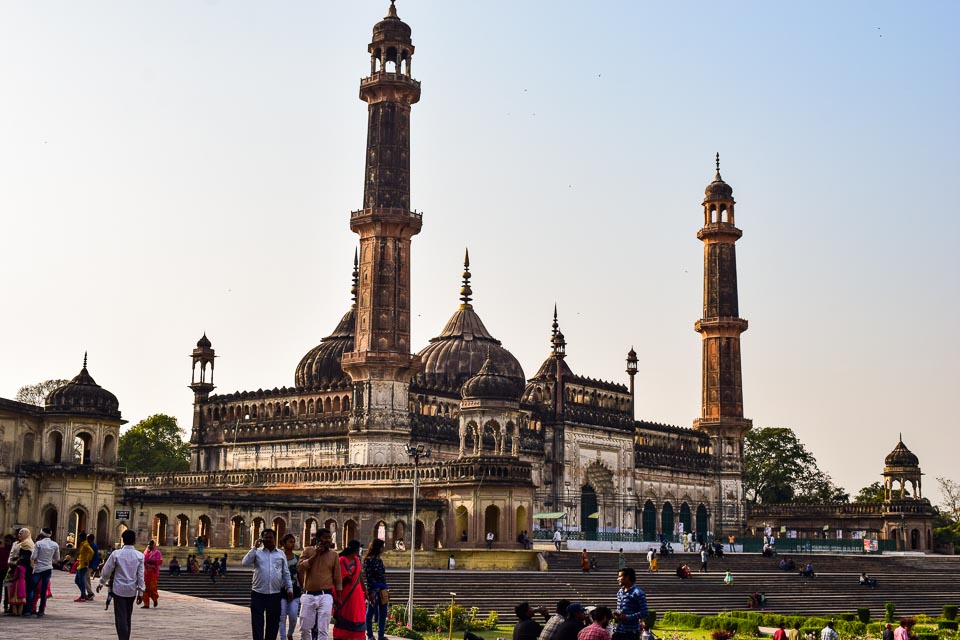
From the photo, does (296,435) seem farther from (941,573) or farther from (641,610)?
(641,610)

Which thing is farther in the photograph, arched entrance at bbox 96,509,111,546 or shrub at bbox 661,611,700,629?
arched entrance at bbox 96,509,111,546

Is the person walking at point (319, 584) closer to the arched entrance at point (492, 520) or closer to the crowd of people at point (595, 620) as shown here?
the crowd of people at point (595, 620)

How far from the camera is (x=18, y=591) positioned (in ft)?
55.2

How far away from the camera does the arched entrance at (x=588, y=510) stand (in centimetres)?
5962

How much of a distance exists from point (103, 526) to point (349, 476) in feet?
42.9

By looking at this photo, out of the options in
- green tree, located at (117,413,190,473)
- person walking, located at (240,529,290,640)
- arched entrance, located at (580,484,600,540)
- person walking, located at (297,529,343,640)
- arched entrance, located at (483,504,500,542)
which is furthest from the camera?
green tree, located at (117,413,190,473)

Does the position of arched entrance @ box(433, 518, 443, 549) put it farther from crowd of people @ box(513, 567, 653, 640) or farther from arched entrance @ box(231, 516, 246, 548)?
crowd of people @ box(513, 567, 653, 640)

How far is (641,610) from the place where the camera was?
1385 centimetres

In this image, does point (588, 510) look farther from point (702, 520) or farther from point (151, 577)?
point (151, 577)

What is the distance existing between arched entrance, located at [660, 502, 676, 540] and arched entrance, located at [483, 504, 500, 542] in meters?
23.1

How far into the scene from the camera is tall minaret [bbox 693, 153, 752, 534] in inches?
2719

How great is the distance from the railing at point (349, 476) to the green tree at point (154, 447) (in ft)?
49.6

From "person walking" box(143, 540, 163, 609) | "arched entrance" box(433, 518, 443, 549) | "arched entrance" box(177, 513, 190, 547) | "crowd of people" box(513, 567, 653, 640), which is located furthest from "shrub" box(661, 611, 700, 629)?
"arched entrance" box(177, 513, 190, 547)

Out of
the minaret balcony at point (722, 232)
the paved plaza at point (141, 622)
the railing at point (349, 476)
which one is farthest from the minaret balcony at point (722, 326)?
the paved plaza at point (141, 622)
